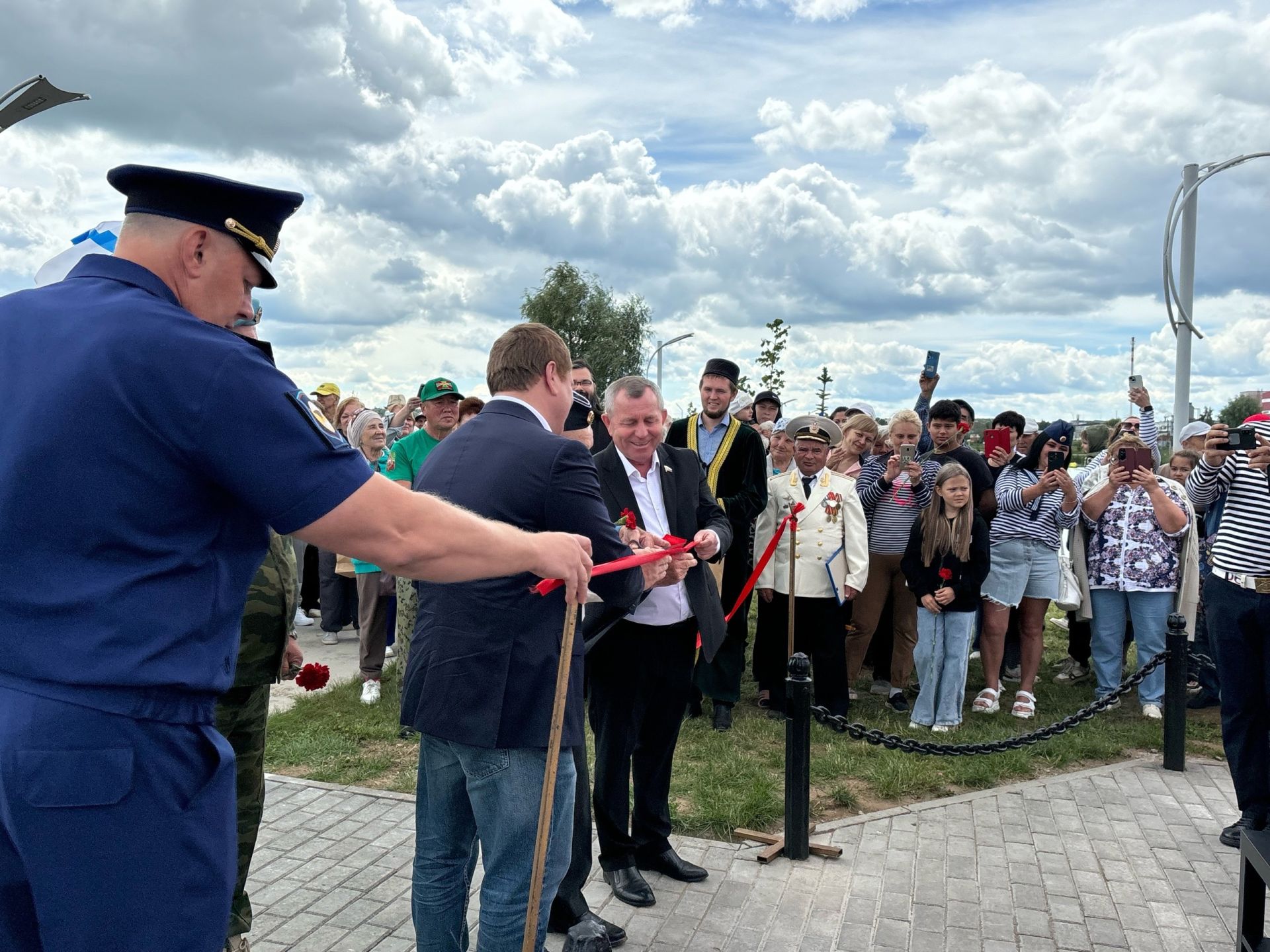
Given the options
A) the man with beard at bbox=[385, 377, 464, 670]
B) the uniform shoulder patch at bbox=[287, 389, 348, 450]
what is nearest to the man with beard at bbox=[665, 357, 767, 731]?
the man with beard at bbox=[385, 377, 464, 670]

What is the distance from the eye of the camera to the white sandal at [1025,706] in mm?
7875

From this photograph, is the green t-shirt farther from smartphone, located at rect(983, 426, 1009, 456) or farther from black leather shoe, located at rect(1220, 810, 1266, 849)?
black leather shoe, located at rect(1220, 810, 1266, 849)

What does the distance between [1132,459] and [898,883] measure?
3.77m

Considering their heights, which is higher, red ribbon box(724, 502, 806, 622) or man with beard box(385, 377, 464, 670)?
man with beard box(385, 377, 464, 670)

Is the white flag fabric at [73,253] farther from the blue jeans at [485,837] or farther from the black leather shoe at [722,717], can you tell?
the black leather shoe at [722,717]

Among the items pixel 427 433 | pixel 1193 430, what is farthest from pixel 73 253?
pixel 1193 430

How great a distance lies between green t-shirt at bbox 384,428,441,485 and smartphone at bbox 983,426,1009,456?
4699 millimetres

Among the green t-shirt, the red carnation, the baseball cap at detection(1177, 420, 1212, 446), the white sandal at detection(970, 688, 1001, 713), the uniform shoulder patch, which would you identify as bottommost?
the white sandal at detection(970, 688, 1001, 713)

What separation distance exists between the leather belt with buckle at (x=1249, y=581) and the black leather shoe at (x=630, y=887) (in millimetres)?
3323

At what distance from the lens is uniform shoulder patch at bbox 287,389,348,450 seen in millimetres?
1941

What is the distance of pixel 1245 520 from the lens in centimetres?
513

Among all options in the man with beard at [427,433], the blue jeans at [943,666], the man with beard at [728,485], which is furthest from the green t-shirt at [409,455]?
the blue jeans at [943,666]

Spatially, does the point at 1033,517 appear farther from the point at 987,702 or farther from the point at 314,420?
the point at 314,420

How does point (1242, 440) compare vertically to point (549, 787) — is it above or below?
above
